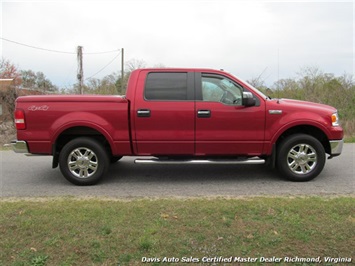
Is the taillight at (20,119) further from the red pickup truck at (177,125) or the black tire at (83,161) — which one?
the black tire at (83,161)

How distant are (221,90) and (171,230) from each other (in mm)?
2902

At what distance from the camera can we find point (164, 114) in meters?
5.52

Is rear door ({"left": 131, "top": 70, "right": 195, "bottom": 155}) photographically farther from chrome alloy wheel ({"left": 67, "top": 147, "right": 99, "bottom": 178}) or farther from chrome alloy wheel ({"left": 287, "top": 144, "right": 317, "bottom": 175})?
chrome alloy wheel ({"left": 287, "top": 144, "right": 317, "bottom": 175})

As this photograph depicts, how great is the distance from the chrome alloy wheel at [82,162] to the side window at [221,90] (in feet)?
7.11

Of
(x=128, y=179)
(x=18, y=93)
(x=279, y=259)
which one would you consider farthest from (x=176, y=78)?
(x=18, y=93)

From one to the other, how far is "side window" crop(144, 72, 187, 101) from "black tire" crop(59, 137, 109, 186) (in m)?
1.25

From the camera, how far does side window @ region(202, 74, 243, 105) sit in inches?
221

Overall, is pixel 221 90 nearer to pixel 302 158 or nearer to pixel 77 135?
pixel 302 158

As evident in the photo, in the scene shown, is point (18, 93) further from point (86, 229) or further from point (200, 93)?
point (86, 229)

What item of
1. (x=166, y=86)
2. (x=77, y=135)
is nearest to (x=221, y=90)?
(x=166, y=86)

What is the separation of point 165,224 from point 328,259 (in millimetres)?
1655

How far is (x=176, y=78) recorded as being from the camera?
5.70m

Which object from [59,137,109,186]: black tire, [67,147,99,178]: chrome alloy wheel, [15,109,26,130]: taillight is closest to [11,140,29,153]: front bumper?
[15,109,26,130]: taillight

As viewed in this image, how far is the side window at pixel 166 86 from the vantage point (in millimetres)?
5605
